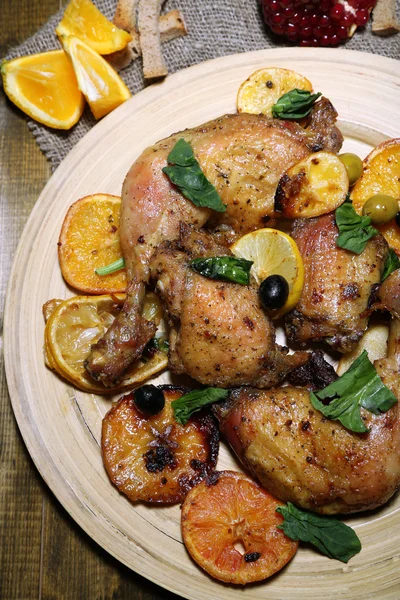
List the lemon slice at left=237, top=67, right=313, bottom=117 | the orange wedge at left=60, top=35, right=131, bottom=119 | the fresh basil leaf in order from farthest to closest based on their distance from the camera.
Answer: the orange wedge at left=60, top=35, right=131, bottom=119 → the lemon slice at left=237, top=67, right=313, bottom=117 → the fresh basil leaf

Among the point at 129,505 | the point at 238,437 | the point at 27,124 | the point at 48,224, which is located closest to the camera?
the point at 238,437

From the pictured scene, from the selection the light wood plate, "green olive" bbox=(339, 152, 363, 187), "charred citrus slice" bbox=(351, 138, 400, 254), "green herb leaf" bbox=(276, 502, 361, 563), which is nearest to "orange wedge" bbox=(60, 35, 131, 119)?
the light wood plate

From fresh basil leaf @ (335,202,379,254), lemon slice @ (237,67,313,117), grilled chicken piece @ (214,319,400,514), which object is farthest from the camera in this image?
lemon slice @ (237,67,313,117)

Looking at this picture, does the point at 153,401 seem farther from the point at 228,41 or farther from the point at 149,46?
the point at 228,41

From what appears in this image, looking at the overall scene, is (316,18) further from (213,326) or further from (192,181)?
(213,326)

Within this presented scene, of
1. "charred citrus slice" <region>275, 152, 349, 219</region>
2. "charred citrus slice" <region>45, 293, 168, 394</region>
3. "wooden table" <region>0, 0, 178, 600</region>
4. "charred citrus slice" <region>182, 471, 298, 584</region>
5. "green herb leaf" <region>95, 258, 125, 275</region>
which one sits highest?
"charred citrus slice" <region>275, 152, 349, 219</region>

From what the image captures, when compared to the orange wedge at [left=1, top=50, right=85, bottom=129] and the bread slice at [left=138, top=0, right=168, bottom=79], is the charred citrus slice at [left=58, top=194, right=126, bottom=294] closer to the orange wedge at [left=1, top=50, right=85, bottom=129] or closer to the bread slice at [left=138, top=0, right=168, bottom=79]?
the orange wedge at [left=1, top=50, right=85, bottom=129]

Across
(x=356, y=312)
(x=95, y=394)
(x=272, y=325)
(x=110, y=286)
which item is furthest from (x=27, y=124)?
(x=356, y=312)
